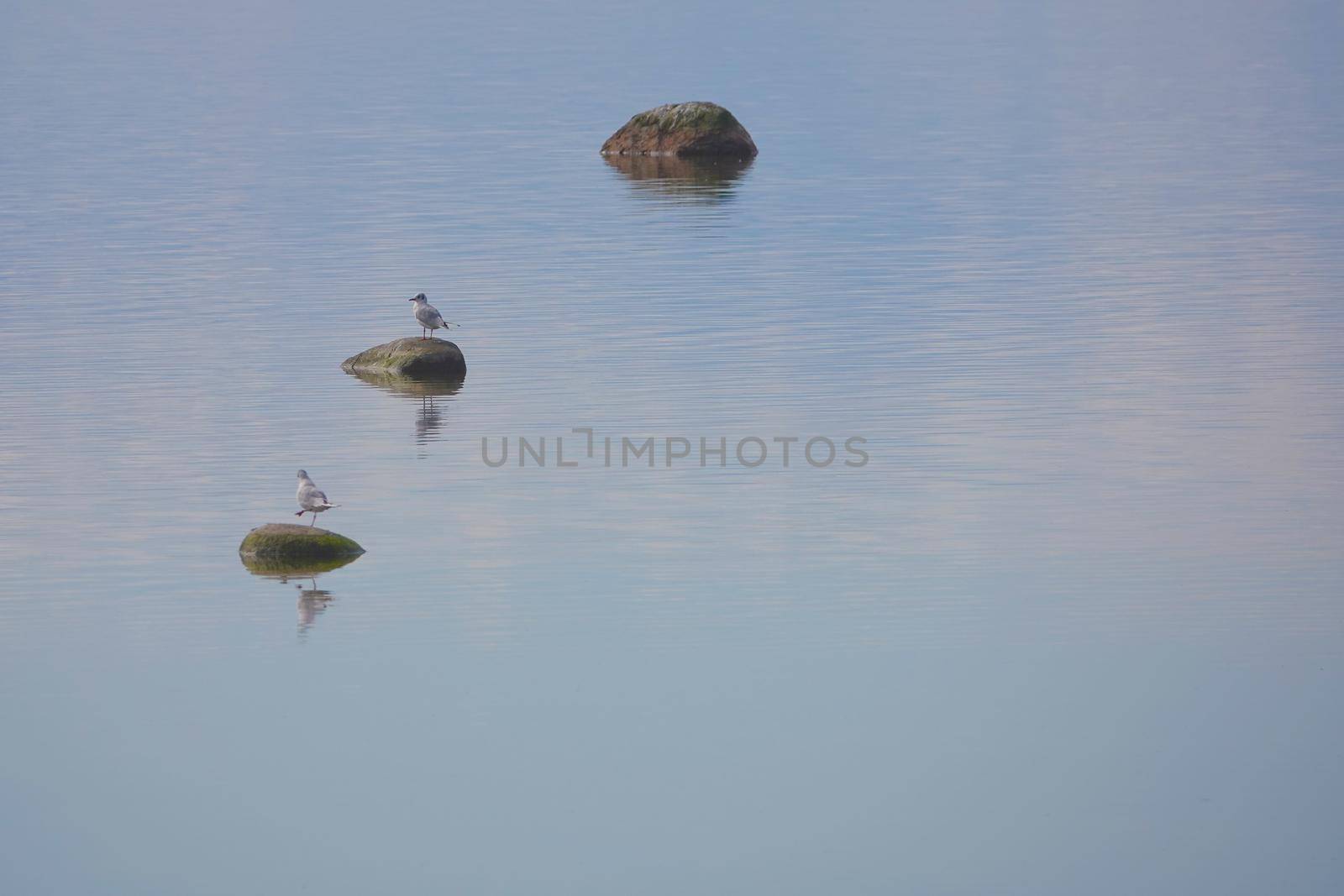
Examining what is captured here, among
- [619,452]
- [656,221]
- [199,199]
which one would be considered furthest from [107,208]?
[619,452]

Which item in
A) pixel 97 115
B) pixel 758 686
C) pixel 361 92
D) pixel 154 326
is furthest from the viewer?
pixel 361 92

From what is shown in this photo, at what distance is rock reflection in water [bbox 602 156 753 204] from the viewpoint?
56.1 metres

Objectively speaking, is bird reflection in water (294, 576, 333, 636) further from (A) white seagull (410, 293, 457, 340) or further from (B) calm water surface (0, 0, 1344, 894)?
(A) white seagull (410, 293, 457, 340)

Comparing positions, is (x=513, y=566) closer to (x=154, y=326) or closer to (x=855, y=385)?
(x=855, y=385)

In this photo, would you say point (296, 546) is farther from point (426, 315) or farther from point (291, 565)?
point (426, 315)

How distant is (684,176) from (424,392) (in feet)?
106

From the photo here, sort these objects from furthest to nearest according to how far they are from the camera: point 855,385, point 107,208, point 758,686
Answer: point 107,208 < point 855,385 < point 758,686

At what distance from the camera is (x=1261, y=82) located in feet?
318

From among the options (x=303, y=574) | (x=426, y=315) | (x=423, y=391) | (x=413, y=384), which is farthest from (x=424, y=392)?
(x=303, y=574)

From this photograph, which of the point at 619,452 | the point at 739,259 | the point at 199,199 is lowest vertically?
the point at 619,452

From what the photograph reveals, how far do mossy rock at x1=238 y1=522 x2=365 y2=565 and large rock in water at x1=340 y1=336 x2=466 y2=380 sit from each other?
33.4 ft

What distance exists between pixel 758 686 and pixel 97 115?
7710cm

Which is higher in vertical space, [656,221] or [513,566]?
[656,221]

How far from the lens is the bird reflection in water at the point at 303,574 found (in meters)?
19.8
